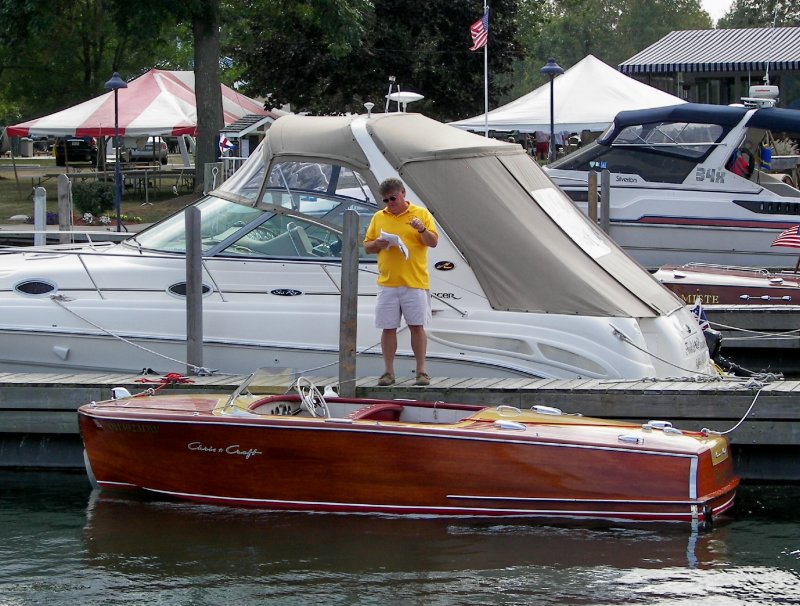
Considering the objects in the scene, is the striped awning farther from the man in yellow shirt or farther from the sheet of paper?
the sheet of paper

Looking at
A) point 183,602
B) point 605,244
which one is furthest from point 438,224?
point 183,602

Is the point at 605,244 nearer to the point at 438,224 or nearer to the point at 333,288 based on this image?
the point at 438,224

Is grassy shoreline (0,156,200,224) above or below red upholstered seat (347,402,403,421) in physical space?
above

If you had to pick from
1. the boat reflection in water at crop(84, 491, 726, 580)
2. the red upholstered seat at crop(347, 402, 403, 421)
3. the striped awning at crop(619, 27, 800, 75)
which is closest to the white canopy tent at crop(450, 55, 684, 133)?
the striped awning at crop(619, 27, 800, 75)

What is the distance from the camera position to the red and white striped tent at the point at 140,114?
2903 cm

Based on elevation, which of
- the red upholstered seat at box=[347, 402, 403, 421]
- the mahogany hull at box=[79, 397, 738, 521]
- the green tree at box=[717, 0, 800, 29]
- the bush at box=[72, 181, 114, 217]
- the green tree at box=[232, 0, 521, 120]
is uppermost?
the green tree at box=[717, 0, 800, 29]

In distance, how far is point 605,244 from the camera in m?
A: 10.1

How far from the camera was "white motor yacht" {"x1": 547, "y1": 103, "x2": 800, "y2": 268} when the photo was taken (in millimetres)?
16859

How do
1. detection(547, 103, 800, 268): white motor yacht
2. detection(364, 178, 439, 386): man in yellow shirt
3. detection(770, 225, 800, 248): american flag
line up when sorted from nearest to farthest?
detection(364, 178, 439, 386): man in yellow shirt
detection(770, 225, 800, 248): american flag
detection(547, 103, 800, 268): white motor yacht

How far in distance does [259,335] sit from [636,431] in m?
3.22

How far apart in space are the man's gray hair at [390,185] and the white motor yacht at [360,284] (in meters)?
0.81

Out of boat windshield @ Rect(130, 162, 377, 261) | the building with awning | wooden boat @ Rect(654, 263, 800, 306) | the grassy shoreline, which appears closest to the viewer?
boat windshield @ Rect(130, 162, 377, 261)

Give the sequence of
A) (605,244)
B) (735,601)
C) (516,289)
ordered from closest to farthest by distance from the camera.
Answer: (735,601) → (516,289) → (605,244)

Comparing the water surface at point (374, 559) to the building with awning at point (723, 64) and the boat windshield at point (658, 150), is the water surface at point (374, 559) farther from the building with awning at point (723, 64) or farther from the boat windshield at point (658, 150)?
the building with awning at point (723, 64)
